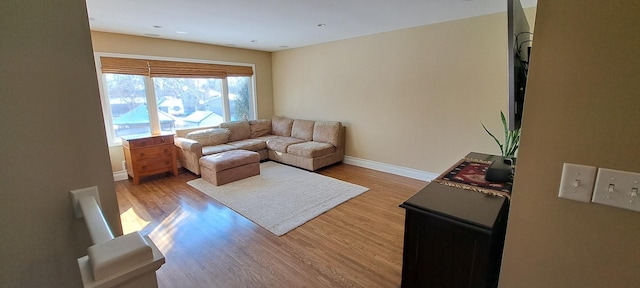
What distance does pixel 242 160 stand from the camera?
413 cm

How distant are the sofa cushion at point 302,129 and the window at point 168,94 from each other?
1.25 metres

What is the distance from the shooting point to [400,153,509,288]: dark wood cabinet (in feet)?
4.04

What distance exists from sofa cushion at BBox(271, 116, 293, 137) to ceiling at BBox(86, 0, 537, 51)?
1.92 m

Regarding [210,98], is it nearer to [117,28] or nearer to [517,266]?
[117,28]

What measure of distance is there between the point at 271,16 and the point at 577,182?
10.6ft

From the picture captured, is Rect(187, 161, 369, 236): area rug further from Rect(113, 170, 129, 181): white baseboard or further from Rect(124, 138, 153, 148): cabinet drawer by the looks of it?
Rect(113, 170, 129, 181): white baseboard

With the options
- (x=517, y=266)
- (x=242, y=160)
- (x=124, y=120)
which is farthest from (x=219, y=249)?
(x=124, y=120)

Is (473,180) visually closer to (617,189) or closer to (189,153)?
(617,189)

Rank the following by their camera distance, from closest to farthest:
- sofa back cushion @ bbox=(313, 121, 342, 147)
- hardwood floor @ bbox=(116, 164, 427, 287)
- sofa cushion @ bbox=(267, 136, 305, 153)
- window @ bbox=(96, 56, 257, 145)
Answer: hardwood floor @ bbox=(116, 164, 427, 287)
window @ bbox=(96, 56, 257, 145)
sofa back cushion @ bbox=(313, 121, 342, 147)
sofa cushion @ bbox=(267, 136, 305, 153)

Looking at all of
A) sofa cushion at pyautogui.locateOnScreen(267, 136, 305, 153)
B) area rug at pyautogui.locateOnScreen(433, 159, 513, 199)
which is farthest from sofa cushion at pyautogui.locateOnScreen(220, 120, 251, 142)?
area rug at pyautogui.locateOnScreen(433, 159, 513, 199)

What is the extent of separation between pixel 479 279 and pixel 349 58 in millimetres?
4132

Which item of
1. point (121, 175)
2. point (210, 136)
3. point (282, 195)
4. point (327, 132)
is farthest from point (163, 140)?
point (327, 132)

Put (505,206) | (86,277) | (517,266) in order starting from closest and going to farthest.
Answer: (86,277)
(517,266)
(505,206)

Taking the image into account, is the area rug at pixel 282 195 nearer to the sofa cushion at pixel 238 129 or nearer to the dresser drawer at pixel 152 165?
the dresser drawer at pixel 152 165
